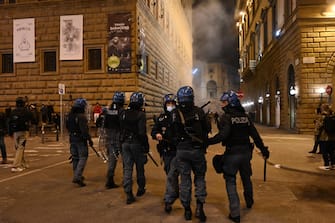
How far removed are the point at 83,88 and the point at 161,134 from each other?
55.6 feet

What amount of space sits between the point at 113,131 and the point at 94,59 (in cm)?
1510

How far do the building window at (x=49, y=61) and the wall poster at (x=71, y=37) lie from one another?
2.41ft

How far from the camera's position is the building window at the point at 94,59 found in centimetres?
2259

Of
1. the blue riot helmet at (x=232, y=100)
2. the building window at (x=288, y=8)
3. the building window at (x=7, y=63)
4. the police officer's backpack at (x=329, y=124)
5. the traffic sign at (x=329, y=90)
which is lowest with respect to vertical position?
the police officer's backpack at (x=329, y=124)

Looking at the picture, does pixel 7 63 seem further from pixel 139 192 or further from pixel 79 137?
pixel 139 192

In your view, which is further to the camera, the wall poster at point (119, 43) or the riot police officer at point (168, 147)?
the wall poster at point (119, 43)

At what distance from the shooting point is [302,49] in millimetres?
22031

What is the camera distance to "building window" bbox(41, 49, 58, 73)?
23.2 metres

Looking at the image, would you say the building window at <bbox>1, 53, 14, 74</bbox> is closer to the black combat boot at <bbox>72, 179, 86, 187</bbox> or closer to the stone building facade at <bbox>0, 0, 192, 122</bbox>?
the stone building facade at <bbox>0, 0, 192, 122</bbox>

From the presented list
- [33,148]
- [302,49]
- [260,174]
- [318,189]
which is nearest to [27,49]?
[33,148]

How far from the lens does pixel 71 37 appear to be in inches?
894

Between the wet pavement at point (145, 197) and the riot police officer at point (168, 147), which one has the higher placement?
the riot police officer at point (168, 147)

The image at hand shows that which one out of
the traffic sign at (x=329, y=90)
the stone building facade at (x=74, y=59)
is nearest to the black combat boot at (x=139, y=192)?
the stone building facade at (x=74, y=59)

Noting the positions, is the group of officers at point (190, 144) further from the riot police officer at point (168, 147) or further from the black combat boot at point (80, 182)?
the black combat boot at point (80, 182)
